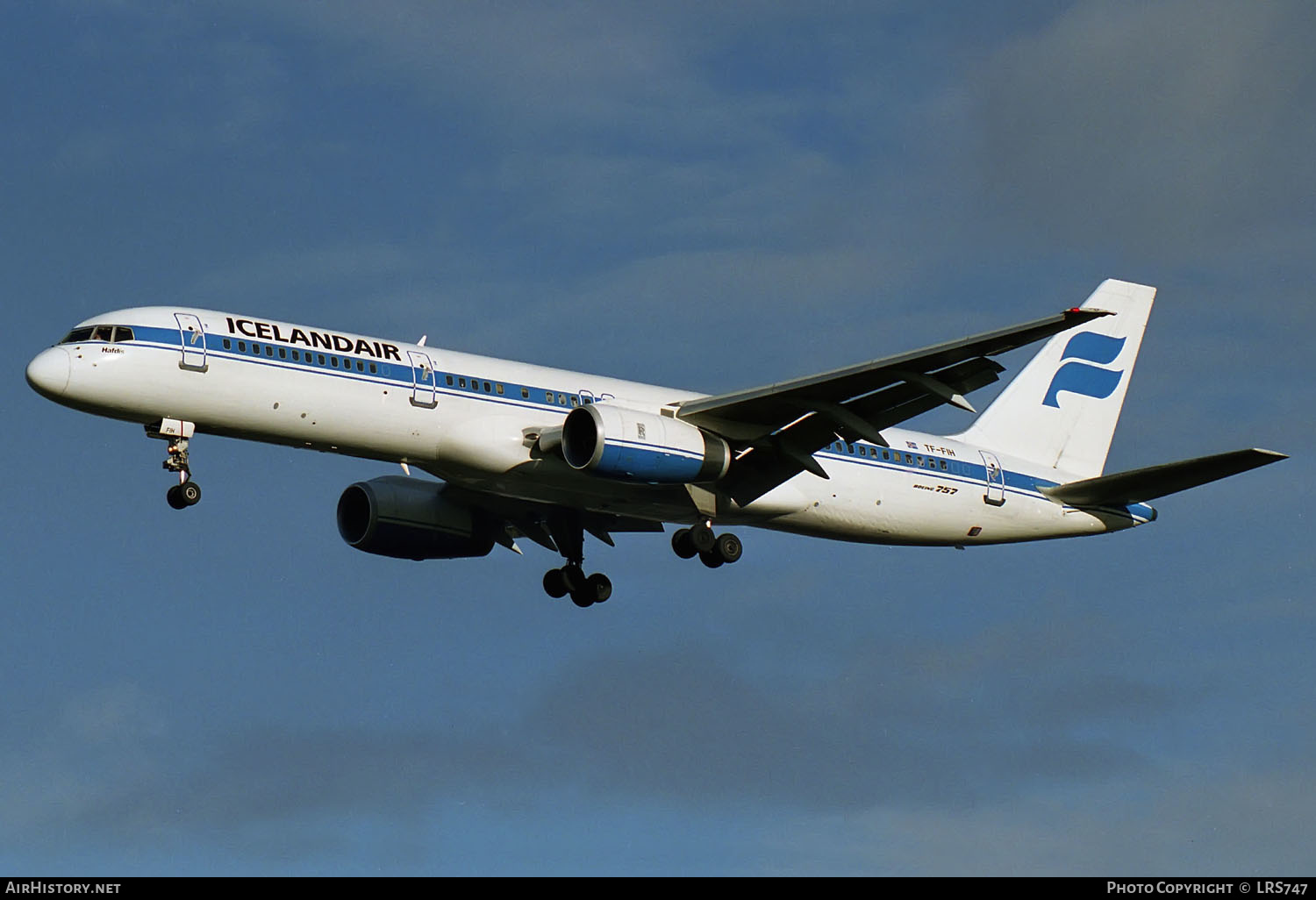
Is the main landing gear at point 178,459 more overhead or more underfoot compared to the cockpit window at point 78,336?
more underfoot

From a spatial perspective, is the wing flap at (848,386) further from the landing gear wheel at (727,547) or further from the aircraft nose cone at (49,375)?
the aircraft nose cone at (49,375)

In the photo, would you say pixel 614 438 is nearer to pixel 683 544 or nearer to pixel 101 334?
pixel 683 544

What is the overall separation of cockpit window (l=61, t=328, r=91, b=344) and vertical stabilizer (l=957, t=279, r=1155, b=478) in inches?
963

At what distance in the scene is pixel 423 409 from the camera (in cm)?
4262

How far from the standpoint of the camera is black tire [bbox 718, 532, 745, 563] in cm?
4716

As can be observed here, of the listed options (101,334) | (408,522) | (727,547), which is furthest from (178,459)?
(727,547)

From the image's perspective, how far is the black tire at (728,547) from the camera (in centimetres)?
4716

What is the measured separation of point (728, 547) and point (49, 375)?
56.2 feet

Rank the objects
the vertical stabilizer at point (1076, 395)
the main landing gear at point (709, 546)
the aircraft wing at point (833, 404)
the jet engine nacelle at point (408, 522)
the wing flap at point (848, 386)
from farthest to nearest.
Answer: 1. the vertical stabilizer at point (1076, 395)
2. the jet engine nacelle at point (408, 522)
3. the main landing gear at point (709, 546)
4. the aircraft wing at point (833, 404)
5. the wing flap at point (848, 386)

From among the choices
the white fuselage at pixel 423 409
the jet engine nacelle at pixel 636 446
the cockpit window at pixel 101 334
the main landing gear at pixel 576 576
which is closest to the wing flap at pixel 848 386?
the jet engine nacelle at pixel 636 446

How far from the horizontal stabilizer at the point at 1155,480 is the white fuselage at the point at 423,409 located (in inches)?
158

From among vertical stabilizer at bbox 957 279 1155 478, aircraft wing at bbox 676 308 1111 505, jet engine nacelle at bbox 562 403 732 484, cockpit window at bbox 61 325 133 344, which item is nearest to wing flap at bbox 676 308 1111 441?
aircraft wing at bbox 676 308 1111 505
